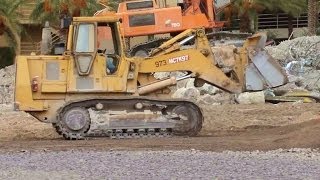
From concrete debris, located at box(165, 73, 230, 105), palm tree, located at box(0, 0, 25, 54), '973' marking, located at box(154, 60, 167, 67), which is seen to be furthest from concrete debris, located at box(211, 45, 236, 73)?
palm tree, located at box(0, 0, 25, 54)

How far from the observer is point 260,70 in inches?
711

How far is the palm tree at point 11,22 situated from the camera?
147 ft

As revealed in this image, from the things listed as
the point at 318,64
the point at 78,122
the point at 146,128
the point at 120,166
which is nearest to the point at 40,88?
the point at 78,122

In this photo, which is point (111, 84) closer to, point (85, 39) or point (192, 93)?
point (85, 39)

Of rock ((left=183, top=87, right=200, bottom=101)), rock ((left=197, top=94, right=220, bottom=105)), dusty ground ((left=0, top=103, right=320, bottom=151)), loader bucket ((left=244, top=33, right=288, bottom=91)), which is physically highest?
loader bucket ((left=244, top=33, right=288, bottom=91))

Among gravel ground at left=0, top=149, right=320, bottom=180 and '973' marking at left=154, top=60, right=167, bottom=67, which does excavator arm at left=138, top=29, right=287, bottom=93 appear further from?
gravel ground at left=0, top=149, right=320, bottom=180

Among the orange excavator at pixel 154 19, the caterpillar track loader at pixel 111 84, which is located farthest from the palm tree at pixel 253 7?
the caterpillar track loader at pixel 111 84

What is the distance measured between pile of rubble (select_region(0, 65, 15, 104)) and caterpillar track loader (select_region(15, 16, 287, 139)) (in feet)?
49.9

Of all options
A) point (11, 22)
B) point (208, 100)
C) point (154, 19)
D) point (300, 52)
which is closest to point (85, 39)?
point (154, 19)

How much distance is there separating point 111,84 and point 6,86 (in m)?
20.5

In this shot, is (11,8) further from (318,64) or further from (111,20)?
(111,20)

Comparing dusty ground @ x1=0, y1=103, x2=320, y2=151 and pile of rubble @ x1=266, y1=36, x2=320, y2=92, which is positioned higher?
pile of rubble @ x1=266, y1=36, x2=320, y2=92

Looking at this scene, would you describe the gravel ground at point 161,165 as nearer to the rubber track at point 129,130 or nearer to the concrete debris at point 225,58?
the rubber track at point 129,130

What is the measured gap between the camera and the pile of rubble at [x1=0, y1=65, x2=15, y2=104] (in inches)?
1324
